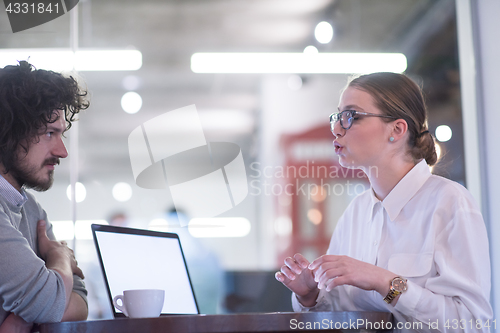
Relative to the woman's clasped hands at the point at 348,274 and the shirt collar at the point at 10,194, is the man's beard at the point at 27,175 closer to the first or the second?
the shirt collar at the point at 10,194

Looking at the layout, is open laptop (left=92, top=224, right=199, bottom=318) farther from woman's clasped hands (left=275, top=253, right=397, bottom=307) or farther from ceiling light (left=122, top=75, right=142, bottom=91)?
ceiling light (left=122, top=75, right=142, bottom=91)

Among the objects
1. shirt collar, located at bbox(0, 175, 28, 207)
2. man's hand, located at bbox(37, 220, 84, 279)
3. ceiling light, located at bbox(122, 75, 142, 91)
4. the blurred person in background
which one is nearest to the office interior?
ceiling light, located at bbox(122, 75, 142, 91)

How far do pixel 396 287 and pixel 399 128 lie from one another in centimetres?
65

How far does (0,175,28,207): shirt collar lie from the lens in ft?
4.97

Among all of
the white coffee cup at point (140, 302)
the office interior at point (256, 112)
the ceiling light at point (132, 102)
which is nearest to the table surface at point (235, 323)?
the white coffee cup at point (140, 302)

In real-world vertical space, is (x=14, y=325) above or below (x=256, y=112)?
below

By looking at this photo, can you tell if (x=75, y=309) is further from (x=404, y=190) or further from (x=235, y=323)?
(x=404, y=190)

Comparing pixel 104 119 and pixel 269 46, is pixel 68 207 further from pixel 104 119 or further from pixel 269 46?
pixel 269 46

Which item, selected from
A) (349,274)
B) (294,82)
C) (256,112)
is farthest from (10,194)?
(294,82)

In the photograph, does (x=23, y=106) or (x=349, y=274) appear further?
(x=23, y=106)

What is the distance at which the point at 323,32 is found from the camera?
3.13m

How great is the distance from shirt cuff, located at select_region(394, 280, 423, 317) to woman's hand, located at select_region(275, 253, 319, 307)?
331 mm

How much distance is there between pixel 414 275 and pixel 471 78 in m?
2.05

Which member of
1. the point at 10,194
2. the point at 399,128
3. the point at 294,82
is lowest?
the point at 10,194
